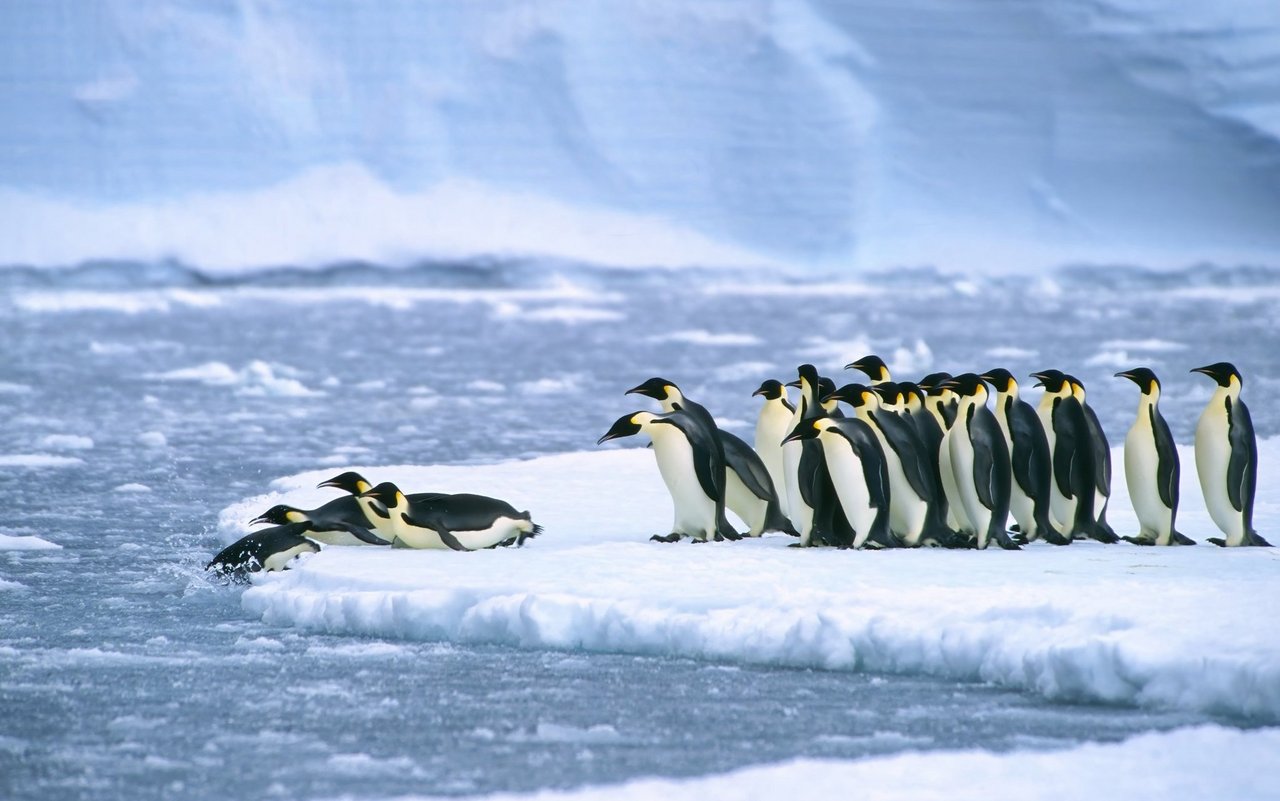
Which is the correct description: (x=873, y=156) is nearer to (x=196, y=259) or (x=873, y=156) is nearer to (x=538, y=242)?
(x=538, y=242)

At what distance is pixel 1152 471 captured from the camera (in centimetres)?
467

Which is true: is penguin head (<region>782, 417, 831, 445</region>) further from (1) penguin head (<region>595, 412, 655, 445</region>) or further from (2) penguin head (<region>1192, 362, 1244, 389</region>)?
(2) penguin head (<region>1192, 362, 1244, 389</region>)

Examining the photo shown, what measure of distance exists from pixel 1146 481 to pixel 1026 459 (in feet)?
1.25

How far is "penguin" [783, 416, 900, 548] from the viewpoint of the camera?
4430 mm

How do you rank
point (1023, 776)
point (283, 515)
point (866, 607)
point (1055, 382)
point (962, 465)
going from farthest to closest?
point (283, 515) < point (1055, 382) < point (962, 465) < point (866, 607) < point (1023, 776)

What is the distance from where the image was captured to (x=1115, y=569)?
4.11 meters

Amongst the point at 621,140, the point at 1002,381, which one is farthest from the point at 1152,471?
the point at 621,140

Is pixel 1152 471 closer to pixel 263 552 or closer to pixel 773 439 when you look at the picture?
pixel 773 439

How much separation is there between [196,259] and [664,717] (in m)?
20.9

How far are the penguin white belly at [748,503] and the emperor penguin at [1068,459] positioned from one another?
35.8 inches

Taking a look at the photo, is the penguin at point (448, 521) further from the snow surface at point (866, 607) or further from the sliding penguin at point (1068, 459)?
the sliding penguin at point (1068, 459)

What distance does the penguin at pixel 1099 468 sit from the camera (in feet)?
15.4

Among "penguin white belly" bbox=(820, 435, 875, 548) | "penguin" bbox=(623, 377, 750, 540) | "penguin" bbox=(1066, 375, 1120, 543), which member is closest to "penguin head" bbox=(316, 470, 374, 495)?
"penguin" bbox=(623, 377, 750, 540)

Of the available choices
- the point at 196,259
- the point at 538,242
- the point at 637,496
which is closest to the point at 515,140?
the point at 538,242
